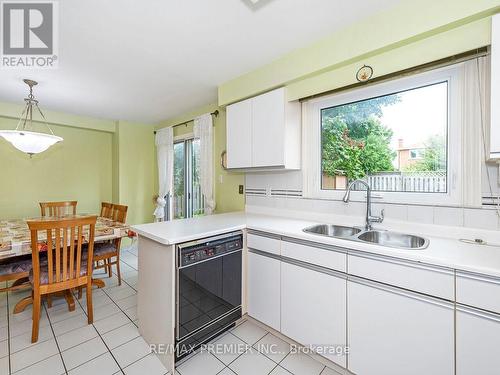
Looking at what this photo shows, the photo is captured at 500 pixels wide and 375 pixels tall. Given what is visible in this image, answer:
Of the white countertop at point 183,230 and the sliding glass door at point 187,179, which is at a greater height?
the sliding glass door at point 187,179

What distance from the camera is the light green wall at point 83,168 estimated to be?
10.8ft

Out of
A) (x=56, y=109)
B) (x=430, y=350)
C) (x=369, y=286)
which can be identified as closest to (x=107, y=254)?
(x=56, y=109)

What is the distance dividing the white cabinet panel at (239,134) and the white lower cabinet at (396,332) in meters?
1.50

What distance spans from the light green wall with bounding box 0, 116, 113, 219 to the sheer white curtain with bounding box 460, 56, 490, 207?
4802mm

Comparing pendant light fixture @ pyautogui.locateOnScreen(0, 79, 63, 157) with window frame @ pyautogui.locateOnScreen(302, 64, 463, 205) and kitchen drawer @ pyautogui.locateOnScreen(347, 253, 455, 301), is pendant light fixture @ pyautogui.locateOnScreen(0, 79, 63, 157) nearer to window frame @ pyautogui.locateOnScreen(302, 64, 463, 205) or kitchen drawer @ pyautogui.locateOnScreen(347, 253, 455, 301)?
window frame @ pyautogui.locateOnScreen(302, 64, 463, 205)

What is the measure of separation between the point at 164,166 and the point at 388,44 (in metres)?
3.47

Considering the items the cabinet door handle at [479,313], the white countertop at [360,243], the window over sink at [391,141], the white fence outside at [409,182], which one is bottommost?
the cabinet door handle at [479,313]

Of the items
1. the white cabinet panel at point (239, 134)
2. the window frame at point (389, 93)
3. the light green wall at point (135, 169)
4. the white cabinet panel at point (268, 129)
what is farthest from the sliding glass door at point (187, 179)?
the window frame at point (389, 93)

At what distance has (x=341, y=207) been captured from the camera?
2035 millimetres

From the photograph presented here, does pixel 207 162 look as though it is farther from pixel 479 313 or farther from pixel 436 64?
pixel 479 313

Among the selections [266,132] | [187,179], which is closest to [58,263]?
[266,132]

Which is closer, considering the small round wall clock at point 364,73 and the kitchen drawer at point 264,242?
the small round wall clock at point 364,73

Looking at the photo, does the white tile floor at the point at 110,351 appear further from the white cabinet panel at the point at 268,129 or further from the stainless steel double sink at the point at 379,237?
the white cabinet panel at the point at 268,129

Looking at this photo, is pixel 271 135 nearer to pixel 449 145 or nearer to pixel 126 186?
pixel 449 145
